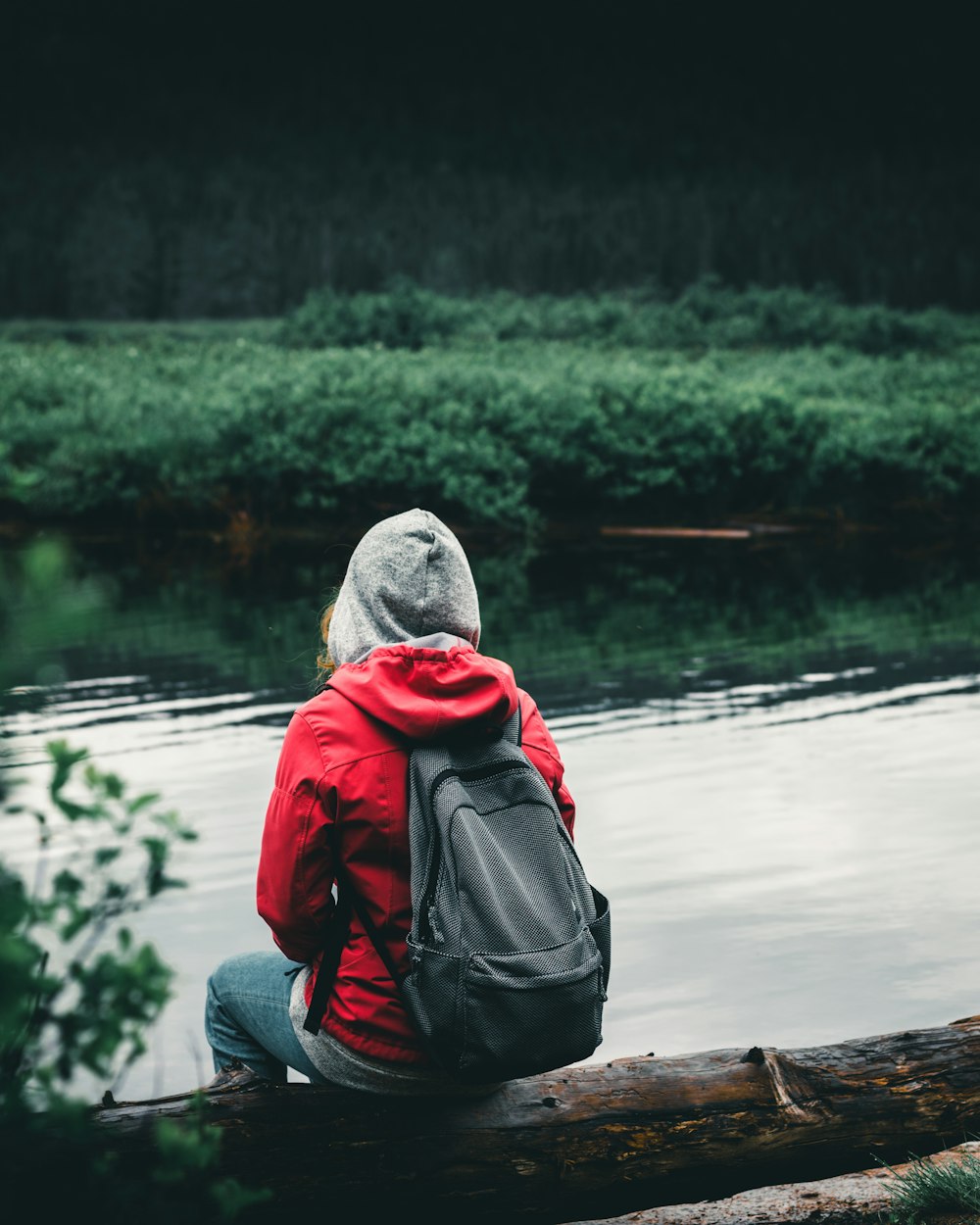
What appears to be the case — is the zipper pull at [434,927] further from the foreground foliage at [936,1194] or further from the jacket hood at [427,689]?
the foreground foliage at [936,1194]

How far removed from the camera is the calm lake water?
18.4 ft

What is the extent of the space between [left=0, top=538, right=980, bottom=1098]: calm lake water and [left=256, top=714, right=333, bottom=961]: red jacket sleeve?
287 millimetres

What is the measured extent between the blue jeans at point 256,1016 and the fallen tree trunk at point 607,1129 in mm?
123

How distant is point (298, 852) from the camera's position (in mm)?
3223

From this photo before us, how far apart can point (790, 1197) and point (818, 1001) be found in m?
2.01

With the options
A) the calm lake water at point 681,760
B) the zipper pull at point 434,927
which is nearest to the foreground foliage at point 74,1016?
the calm lake water at point 681,760

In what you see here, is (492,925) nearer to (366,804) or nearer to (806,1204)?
(366,804)

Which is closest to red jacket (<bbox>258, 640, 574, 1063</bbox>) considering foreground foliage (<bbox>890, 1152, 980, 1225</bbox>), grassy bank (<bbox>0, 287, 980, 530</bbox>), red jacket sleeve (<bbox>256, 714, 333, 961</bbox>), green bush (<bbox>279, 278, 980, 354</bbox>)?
red jacket sleeve (<bbox>256, 714, 333, 961</bbox>)

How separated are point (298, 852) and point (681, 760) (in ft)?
21.4

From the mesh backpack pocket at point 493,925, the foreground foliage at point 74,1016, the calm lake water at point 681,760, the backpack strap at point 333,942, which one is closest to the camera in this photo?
the foreground foliage at point 74,1016

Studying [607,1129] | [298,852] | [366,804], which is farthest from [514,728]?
[607,1129]

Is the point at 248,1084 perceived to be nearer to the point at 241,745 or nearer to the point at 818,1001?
the point at 818,1001

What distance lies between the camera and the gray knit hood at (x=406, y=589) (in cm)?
340

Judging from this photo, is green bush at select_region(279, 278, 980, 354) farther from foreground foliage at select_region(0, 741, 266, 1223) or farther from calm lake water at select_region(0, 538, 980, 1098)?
foreground foliage at select_region(0, 741, 266, 1223)
